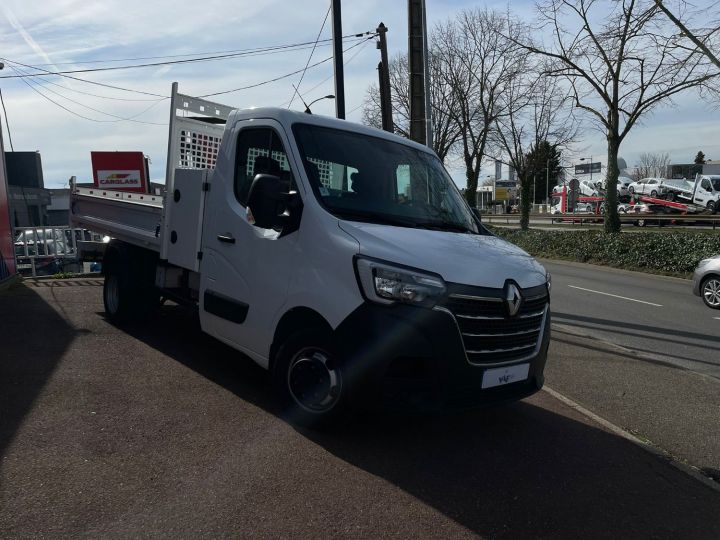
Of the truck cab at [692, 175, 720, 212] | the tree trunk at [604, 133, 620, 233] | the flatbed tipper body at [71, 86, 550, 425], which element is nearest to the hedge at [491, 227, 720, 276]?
the tree trunk at [604, 133, 620, 233]

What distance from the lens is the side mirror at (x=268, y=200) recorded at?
4023 millimetres

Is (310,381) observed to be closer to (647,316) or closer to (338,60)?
(647,316)

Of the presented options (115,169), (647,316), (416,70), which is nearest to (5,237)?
(416,70)

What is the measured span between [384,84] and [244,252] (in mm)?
15400

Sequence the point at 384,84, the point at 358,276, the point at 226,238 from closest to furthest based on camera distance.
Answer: the point at 358,276 → the point at 226,238 → the point at 384,84

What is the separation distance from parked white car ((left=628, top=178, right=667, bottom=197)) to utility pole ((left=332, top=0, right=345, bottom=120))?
3580cm

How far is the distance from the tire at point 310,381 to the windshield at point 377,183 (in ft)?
3.01

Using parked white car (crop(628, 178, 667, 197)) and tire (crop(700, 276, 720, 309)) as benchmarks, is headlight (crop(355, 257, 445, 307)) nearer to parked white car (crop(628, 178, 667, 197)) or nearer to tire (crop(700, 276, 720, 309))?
tire (crop(700, 276, 720, 309))

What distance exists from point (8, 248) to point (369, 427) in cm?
961

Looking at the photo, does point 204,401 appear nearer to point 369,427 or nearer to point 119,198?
point 369,427

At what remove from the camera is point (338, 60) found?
15227 mm

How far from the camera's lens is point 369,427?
168 inches

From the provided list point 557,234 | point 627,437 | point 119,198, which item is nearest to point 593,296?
point 627,437

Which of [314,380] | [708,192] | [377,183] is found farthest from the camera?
[708,192]
